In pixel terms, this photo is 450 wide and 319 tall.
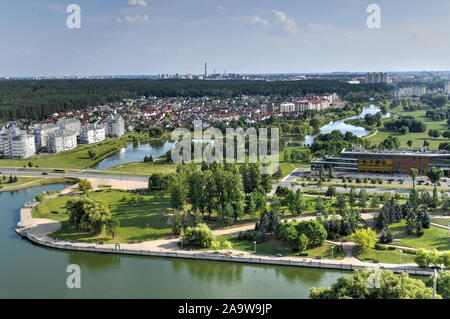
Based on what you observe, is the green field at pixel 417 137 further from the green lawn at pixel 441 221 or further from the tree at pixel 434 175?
the green lawn at pixel 441 221

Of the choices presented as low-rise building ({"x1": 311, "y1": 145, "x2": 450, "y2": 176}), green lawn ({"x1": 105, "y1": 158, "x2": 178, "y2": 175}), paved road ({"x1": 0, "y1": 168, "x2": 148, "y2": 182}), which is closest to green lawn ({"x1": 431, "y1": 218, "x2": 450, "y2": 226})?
low-rise building ({"x1": 311, "y1": 145, "x2": 450, "y2": 176})

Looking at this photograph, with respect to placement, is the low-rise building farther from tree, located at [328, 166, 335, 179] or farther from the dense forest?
the dense forest

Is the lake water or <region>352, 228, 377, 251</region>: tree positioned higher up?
the lake water

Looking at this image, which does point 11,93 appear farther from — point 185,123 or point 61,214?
point 61,214

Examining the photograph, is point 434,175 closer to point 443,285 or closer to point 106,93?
point 443,285

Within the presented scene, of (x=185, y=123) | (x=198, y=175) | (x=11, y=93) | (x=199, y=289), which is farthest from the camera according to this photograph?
(x=11, y=93)

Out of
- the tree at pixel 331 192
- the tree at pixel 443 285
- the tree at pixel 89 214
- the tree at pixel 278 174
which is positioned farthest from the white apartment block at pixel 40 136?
the tree at pixel 443 285

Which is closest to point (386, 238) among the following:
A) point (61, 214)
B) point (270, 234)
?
point (270, 234)
